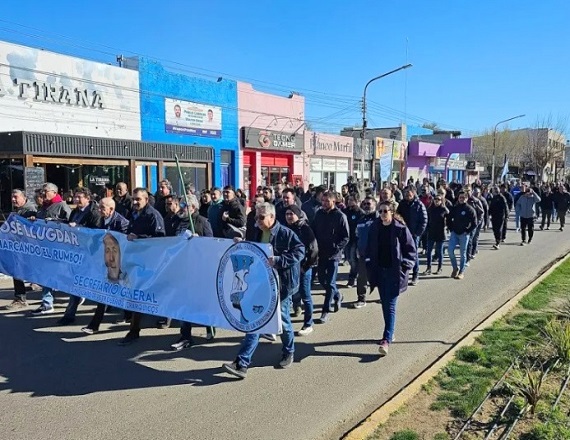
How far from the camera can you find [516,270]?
Result: 11.2 metres

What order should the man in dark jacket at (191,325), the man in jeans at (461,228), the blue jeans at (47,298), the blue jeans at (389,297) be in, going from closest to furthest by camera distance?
the blue jeans at (389,297) < the man in dark jacket at (191,325) < the blue jeans at (47,298) < the man in jeans at (461,228)

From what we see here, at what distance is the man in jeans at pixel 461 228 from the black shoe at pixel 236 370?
21.4ft

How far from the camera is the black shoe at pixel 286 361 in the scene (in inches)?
215

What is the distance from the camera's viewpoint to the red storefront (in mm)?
25500

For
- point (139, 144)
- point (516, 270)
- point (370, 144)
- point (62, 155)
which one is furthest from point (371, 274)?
point (370, 144)

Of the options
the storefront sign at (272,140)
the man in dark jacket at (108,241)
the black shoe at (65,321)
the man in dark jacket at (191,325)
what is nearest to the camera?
the man in dark jacket at (191,325)

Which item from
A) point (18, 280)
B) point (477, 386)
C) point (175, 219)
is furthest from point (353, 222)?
point (18, 280)

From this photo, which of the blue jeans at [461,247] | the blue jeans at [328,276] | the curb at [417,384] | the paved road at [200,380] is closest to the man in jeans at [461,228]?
the blue jeans at [461,247]

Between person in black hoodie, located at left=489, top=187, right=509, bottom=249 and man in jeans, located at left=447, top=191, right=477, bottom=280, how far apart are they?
4587 millimetres

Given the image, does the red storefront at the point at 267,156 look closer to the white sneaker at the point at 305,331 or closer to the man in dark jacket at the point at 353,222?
the man in dark jacket at the point at 353,222

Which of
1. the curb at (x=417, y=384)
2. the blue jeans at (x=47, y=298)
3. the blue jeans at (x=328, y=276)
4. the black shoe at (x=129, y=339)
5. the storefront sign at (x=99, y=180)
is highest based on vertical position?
the storefront sign at (x=99, y=180)

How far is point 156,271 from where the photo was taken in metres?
5.94

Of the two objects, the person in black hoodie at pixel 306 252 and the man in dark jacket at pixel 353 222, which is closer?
the person in black hoodie at pixel 306 252

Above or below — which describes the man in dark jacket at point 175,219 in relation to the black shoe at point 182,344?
above
